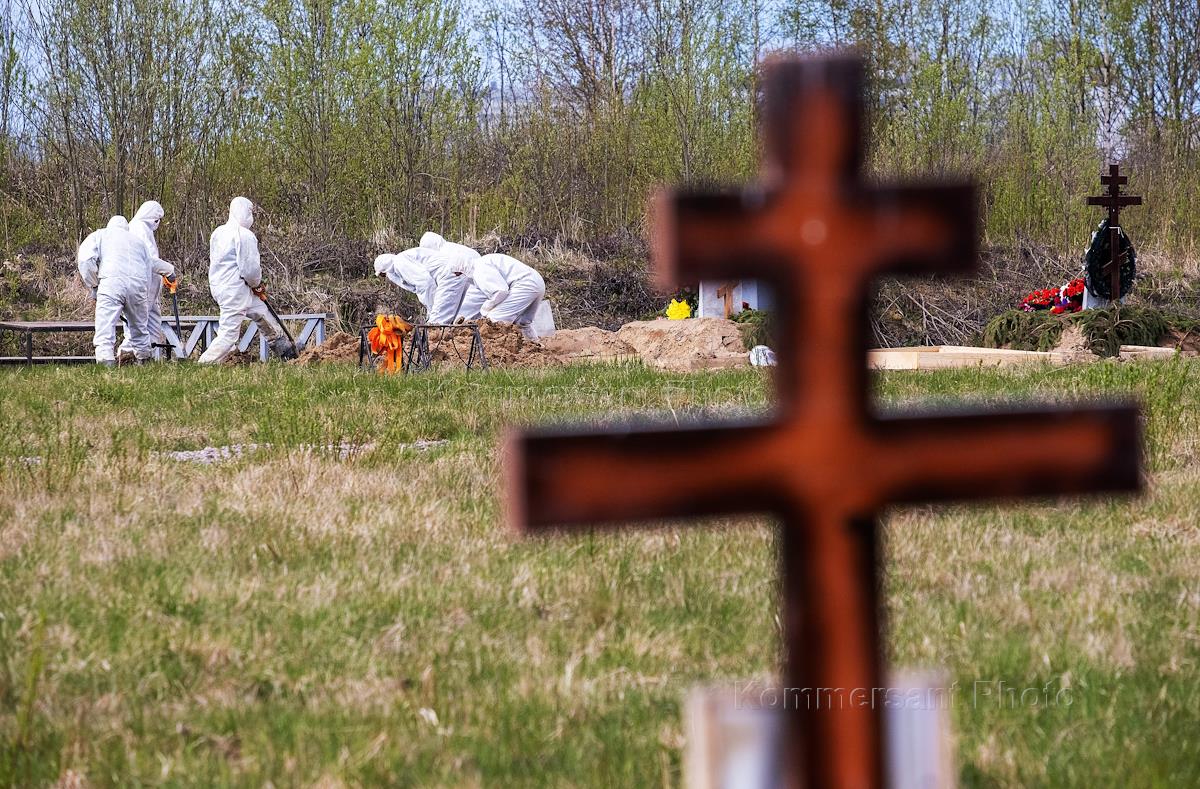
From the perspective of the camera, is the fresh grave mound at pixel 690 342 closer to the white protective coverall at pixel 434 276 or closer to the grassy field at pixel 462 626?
the white protective coverall at pixel 434 276

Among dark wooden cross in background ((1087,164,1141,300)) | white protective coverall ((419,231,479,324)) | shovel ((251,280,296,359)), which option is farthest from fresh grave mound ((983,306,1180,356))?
shovel ((251,280,296,359))

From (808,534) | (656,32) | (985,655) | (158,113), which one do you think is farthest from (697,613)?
(656,32)

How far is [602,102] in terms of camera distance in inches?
1141

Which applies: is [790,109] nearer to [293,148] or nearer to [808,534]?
[808,534]

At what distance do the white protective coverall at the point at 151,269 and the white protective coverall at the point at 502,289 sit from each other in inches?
151

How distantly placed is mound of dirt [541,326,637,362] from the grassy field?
34.4 feet

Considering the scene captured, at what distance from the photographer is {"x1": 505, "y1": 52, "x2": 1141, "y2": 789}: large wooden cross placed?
54.6 inches

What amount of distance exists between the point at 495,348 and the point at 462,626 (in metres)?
12.4

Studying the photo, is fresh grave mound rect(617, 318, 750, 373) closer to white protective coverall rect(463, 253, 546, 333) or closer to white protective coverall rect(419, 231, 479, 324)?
white protective coverall rect(463, 253, 546, 333)

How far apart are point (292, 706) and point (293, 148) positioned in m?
24.9

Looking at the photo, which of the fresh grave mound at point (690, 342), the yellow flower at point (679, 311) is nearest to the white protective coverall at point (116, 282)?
the fresh grave mound at point (690, 342)

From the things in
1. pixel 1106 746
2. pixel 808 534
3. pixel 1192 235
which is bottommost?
pixel 1106 746

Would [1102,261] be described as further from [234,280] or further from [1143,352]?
[234,280]

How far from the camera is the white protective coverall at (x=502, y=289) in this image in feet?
59.6
